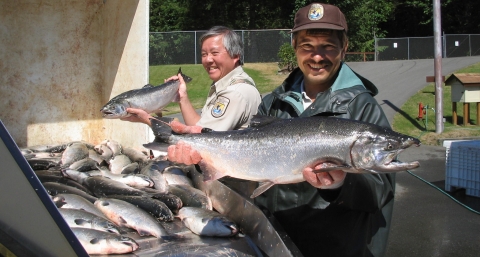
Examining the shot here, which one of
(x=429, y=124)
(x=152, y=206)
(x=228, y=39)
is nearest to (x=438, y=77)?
(x=429, y=124)

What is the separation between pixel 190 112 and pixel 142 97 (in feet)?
1.77

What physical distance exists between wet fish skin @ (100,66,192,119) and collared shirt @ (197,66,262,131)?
2.24 feet

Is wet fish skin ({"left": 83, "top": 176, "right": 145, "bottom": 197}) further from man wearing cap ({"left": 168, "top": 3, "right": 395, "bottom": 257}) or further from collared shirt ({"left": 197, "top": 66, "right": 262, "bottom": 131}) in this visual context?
man wearing cap ({"left": 168, "top": 3, "right": 395, "bottom": 257})

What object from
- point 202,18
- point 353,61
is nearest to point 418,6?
point 353,61

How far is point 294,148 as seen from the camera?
2.53 m

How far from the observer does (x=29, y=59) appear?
25.2ft

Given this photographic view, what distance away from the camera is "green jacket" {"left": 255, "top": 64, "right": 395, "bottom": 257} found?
8.40 feet

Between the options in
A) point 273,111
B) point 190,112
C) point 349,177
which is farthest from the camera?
point 190,112

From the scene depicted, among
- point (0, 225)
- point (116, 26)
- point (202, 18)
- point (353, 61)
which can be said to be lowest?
point (0, 225)

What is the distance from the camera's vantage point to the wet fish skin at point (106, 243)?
3.07m

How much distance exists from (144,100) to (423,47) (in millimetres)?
31425

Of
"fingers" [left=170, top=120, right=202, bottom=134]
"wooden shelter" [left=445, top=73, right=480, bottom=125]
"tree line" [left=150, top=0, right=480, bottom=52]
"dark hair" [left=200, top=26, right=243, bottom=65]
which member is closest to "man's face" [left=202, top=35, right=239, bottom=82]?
"dark hair" [left=200, top=26, right=243, bottom=65]

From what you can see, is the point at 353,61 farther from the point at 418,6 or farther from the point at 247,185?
the point at 247,185

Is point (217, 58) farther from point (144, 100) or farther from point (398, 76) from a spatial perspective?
point (398, 76)
